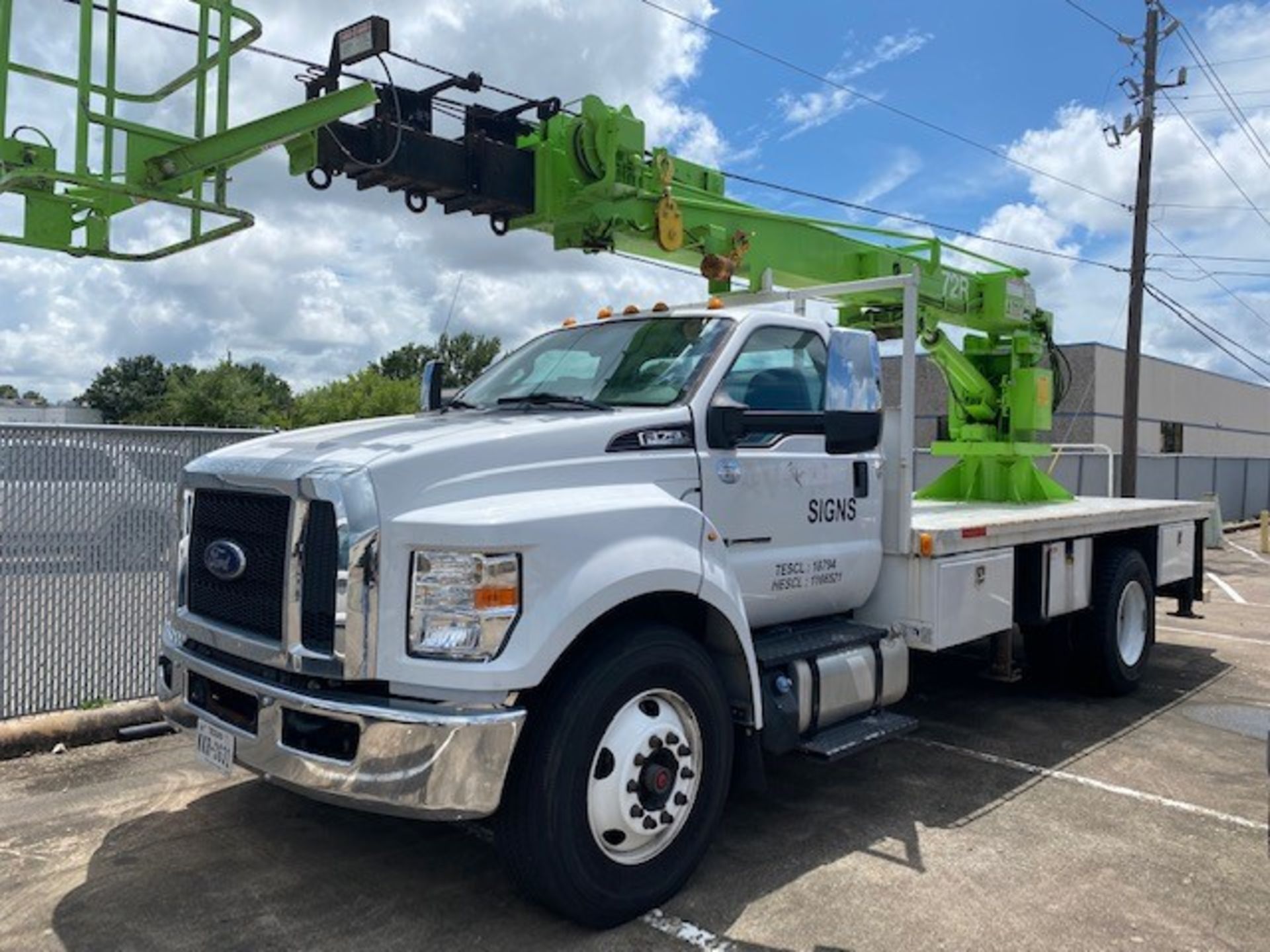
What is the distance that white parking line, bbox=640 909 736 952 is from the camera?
3467 millimetres

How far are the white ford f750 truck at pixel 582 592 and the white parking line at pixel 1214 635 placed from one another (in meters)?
6.01

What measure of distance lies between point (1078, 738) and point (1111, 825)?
1.56 metres

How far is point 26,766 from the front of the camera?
209 inches

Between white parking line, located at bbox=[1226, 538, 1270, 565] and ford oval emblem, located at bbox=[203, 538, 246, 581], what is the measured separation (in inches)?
747

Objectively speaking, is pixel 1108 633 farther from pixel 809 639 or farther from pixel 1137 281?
pixel 1137 281

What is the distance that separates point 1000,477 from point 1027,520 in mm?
3049

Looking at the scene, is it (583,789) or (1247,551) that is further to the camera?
(1247,551)

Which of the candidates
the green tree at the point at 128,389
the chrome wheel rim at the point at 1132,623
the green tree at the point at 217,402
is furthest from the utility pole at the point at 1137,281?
the green tree at the point at 128,389

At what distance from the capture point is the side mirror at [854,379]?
4547mm

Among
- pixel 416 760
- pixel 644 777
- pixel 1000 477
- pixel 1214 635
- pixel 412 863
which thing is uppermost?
pixel 1000 477

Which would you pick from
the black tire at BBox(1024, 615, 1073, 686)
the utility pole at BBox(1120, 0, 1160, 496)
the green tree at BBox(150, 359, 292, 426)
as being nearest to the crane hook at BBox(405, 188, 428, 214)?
the black tire at BBox(1024, 615, 1073, 686)

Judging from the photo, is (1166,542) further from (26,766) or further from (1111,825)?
(26,766)

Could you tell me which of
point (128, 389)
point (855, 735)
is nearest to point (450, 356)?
point (128, 389)

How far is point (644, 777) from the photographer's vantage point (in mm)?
3643
